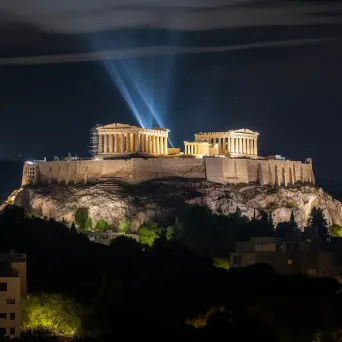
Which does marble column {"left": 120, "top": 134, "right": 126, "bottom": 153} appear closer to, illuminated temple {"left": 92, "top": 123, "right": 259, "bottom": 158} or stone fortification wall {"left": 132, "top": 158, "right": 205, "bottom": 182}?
illuminated temple {"left": 92, "top": 123, "right": 259, "bottom": 158}

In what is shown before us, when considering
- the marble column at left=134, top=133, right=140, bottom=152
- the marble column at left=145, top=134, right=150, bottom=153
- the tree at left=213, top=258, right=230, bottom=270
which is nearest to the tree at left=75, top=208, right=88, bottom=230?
the marble column at left=134, top=133, right=140, bottom=152

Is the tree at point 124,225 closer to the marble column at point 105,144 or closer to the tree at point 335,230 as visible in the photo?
the marble column at point 105,144

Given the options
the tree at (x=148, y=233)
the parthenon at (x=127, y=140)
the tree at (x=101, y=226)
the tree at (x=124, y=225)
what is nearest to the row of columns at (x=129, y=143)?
the parthenon at (x=127, y=140)

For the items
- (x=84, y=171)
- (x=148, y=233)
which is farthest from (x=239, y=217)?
(x=84, y=171)

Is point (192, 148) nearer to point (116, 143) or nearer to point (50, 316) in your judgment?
point (116, 143)

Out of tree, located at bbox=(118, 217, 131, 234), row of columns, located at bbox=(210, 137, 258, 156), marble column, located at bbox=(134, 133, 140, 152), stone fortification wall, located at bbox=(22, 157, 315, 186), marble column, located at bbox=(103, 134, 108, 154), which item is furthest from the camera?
row of columns, located at bbox=(210, 137, 258, 156)

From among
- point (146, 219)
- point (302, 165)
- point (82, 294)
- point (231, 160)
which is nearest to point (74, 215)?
point (146, 219)
